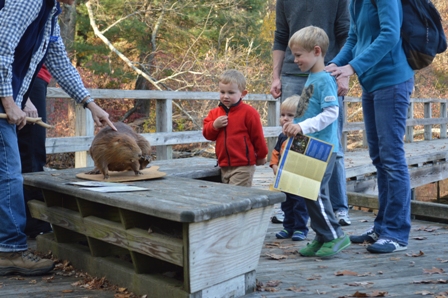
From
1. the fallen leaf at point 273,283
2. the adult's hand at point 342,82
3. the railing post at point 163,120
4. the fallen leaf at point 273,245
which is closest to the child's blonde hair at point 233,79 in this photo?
the adult's hand at point 342,82

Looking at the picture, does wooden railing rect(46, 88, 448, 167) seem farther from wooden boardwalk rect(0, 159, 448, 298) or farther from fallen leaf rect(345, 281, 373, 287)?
fallen leaf rect(345, 281, 373, 287)

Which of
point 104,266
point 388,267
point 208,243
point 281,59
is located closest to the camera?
point 208,243

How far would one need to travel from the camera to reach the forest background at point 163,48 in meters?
15.2

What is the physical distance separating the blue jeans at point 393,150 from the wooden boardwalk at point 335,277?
202 mm

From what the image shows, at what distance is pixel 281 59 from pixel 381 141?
1475mm

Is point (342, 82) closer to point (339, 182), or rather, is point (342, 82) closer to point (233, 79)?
point (233, 79)

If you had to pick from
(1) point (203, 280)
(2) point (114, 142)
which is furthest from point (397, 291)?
(2) point (114, 142)

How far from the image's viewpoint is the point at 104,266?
3273mm

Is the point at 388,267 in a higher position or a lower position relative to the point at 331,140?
lower

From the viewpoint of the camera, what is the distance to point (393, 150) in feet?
12.3

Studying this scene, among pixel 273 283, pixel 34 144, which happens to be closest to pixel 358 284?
pixel 273 283

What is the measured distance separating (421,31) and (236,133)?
5.02ft

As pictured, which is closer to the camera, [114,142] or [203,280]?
[203,280]

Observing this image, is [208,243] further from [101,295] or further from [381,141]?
[381,141]
